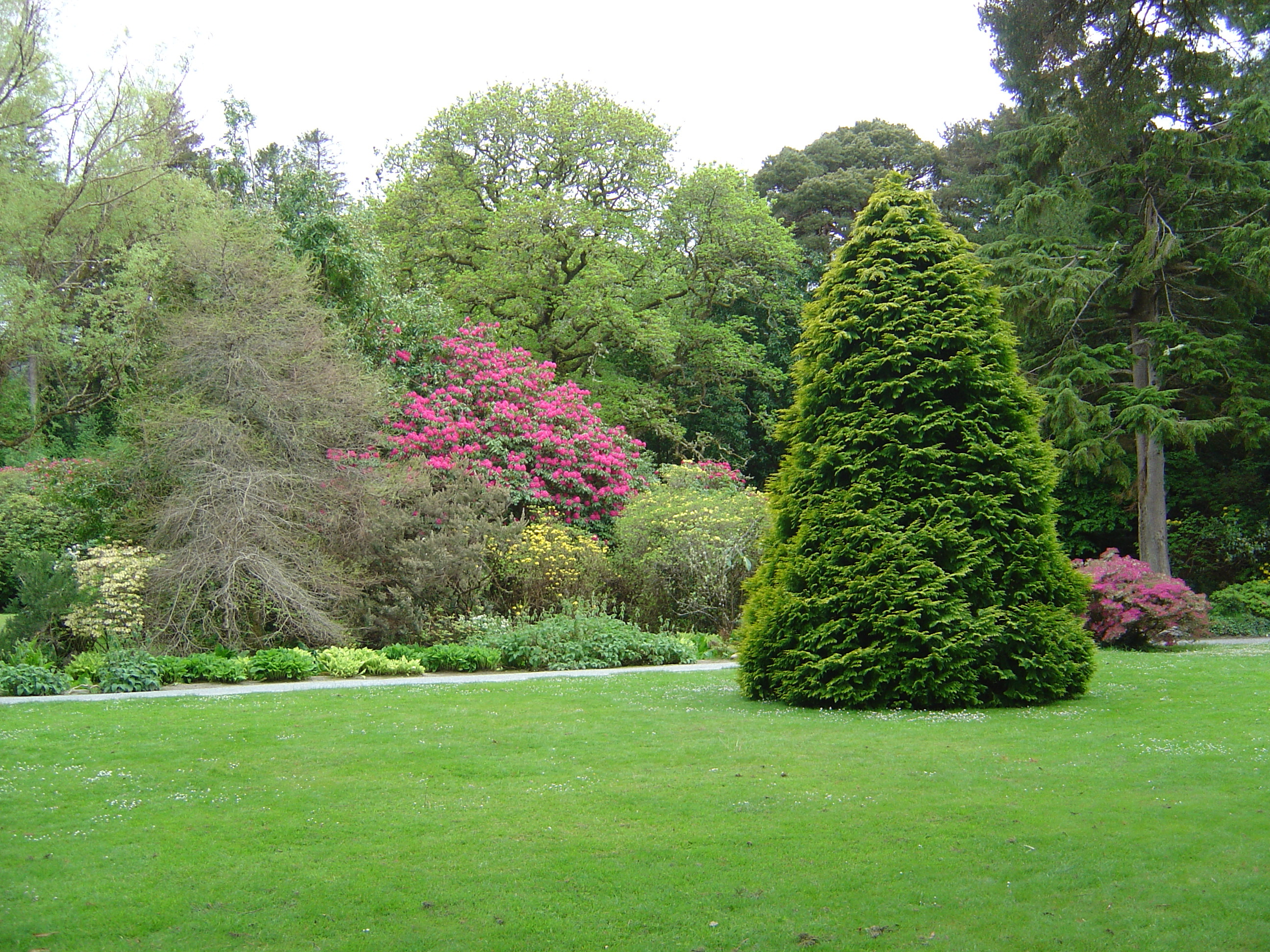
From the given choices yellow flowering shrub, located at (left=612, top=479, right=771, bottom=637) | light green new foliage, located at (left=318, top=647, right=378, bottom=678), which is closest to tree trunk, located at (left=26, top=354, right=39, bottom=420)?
light green new foliage, located at (left=318, top=647, right=378, bottom=678)

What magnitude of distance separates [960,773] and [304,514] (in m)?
10.3

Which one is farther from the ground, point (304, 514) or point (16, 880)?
point (304, 514)

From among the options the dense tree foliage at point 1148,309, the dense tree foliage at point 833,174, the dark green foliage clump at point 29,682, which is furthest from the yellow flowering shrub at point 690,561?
the dense tree foliage at point 833,174

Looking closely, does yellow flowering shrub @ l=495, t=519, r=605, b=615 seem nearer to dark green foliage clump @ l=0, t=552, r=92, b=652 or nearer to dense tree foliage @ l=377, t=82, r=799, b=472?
dark green foliage clump @ l=0, t=552, r=92, b=652

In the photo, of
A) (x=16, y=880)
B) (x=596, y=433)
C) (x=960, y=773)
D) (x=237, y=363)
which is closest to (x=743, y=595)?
(x=596, y=433)

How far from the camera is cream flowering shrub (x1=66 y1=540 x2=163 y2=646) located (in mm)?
11898

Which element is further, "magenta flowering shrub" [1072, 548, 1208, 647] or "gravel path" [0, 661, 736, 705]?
"magenta flowering shrub" [1072, 548, 1208, 647]

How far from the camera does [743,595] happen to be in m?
15.8

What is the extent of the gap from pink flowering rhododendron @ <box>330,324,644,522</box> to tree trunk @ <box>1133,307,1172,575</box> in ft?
34.0

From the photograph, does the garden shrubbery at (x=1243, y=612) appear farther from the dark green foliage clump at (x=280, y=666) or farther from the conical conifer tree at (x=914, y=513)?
the dark green foliage clump at (x=280, y=666)

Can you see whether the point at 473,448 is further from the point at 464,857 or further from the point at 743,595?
the point at 464,857

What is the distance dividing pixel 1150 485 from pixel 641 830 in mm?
17486

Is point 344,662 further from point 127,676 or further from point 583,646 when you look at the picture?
point 583,646

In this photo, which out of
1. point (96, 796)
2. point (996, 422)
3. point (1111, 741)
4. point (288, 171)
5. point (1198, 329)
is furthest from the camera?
point (1198, 329)
